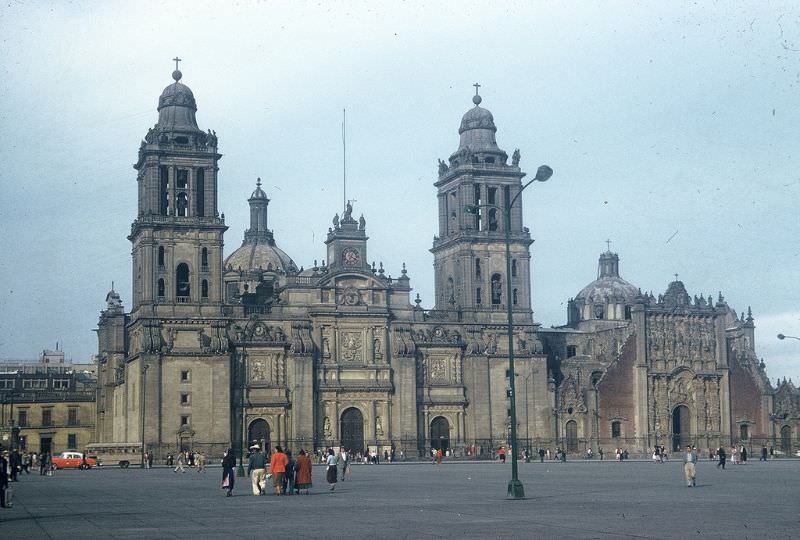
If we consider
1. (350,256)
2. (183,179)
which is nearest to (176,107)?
(183,179)

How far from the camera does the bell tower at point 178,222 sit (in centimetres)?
9206

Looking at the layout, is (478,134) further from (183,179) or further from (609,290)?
(609,290)

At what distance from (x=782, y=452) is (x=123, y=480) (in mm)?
63482

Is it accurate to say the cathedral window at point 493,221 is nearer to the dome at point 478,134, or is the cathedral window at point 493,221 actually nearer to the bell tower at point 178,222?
the dome at point 478,134

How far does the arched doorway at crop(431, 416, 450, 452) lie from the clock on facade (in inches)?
489

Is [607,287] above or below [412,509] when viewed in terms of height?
above

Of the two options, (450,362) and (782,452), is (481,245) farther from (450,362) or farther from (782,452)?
(782,452)

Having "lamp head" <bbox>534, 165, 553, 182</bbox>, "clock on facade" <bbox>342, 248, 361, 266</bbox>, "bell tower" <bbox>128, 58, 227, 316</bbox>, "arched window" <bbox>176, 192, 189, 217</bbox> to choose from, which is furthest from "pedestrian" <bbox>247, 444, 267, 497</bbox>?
"clock on facade" <bbox>342, 248, 361, 266</bbox>

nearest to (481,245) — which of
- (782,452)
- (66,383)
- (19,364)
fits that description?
(782,452)

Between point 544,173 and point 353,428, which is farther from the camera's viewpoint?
point 353,428

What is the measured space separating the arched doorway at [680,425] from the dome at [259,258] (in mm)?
33204

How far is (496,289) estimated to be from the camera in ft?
333

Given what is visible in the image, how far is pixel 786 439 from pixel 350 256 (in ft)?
125

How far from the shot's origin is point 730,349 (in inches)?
4267
